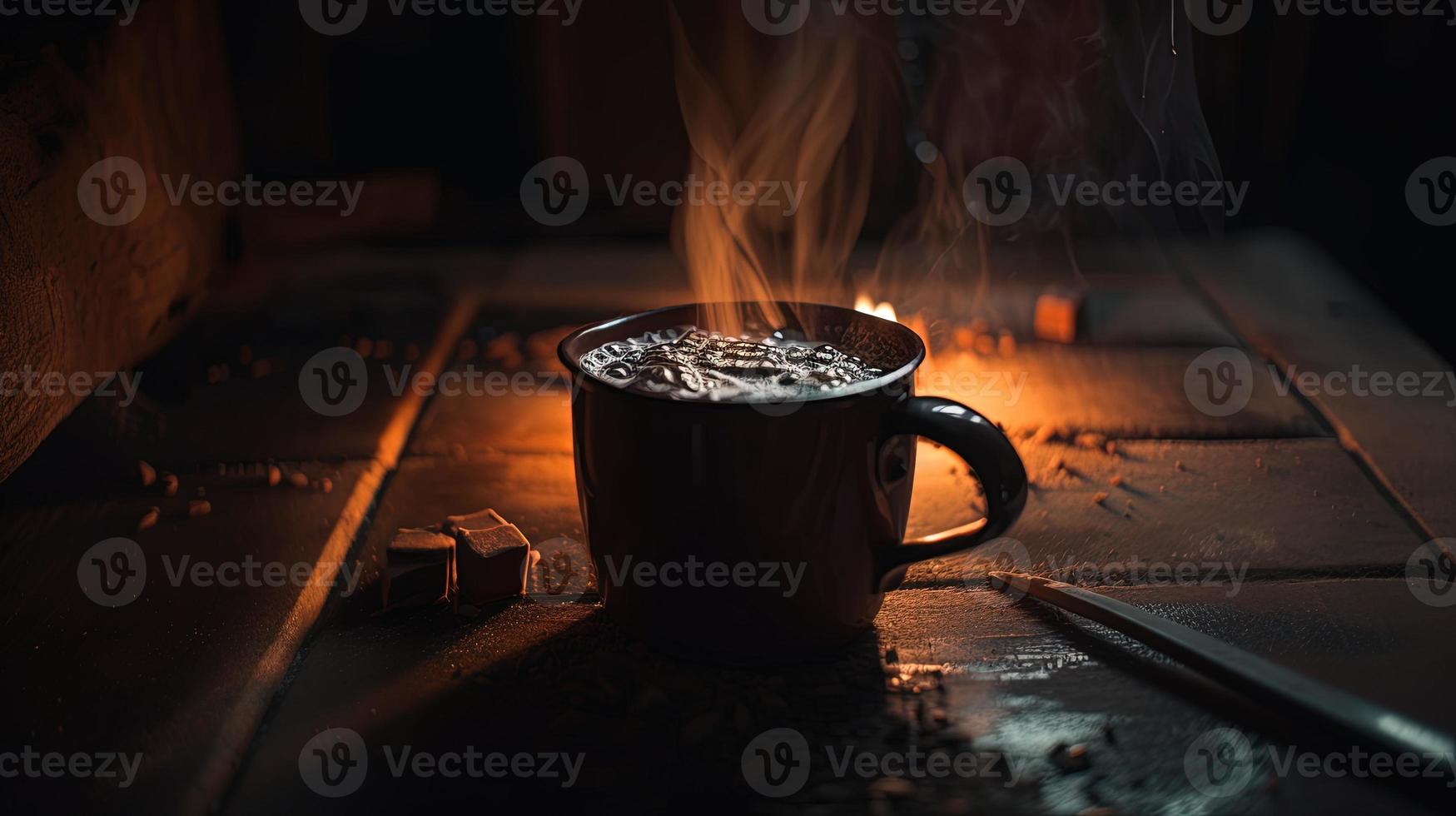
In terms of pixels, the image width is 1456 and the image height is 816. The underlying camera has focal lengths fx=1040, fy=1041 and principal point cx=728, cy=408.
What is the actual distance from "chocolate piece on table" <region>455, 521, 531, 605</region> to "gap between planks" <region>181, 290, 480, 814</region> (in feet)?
0.36

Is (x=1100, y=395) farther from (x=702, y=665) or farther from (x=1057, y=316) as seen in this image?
(x=702, y=665)

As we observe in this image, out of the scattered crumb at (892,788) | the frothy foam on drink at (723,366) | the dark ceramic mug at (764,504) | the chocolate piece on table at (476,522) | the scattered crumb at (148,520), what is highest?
the frothy foam on drink at (723,366)

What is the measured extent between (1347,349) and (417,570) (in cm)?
110

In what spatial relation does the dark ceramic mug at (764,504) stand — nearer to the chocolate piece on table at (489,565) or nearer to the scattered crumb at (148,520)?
the chocolate piece on table at (489,565)

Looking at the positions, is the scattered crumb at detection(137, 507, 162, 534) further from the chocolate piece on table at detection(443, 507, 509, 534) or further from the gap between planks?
the chocolate piece on table at detection(443, 507, 509, 534)

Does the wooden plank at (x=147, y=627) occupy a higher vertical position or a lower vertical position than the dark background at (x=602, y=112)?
lower

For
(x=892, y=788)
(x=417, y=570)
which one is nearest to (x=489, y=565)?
(x=417, y=570)

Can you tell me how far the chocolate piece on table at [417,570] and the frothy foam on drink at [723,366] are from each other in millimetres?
194

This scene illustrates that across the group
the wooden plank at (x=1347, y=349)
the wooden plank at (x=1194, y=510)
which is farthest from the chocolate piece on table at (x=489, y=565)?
the wooden plank at (x=1347, y=349)

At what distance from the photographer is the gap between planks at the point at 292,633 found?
599 millimetres

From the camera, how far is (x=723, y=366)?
708mm

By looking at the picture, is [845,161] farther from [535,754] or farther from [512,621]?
[535,754]

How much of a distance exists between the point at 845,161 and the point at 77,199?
121cm

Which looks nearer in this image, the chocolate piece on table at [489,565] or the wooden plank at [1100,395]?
the chocolate piece on table at [489,565]
